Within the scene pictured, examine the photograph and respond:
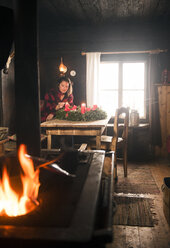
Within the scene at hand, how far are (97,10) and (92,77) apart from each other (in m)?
1.57

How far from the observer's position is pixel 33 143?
1.71m

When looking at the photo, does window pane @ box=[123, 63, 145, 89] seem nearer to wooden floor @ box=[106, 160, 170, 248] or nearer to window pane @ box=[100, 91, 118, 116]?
window pane @ box=[100, 91, 118, 116]

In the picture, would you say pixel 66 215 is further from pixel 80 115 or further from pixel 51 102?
pixel 51 102

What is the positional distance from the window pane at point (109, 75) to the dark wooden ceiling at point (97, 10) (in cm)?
109

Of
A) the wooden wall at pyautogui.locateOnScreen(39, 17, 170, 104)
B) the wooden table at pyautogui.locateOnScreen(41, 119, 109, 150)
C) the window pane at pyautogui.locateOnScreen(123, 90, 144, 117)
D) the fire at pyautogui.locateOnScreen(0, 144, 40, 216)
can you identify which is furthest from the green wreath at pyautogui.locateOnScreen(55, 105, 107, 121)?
the fire at pyautogui.locateOnScreen(0, 144, 40, 216)

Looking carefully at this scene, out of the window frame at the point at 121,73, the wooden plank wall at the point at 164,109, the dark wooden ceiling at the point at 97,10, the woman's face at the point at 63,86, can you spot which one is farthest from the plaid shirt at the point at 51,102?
the wooden plank wall at the point at 164,109

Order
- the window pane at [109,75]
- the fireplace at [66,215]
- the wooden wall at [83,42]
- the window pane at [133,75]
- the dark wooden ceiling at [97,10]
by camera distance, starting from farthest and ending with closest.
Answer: the window pane at [109,75] < the window pane at [133,75] < the wooden wall at [83,42] < the dark wooden ceiling at [97,10] < the fireplace at [66,215]

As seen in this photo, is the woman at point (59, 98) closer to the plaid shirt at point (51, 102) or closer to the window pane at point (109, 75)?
the plaid shirt at point (51, 102)

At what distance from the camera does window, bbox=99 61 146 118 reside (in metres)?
6.05

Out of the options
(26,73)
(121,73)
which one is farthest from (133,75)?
(26,73)

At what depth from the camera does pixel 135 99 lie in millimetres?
6094

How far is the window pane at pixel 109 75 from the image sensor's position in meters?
6.14

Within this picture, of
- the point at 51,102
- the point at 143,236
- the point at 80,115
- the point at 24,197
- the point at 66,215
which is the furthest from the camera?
the point at 51,102

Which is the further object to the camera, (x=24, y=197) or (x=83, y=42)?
(x=83, y=42)
